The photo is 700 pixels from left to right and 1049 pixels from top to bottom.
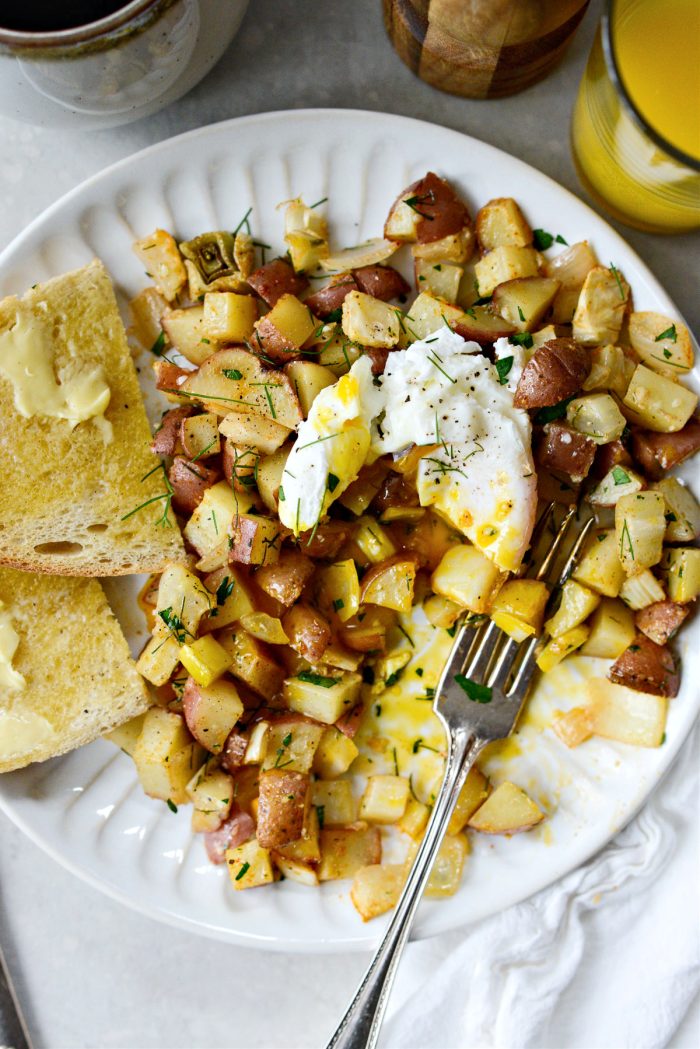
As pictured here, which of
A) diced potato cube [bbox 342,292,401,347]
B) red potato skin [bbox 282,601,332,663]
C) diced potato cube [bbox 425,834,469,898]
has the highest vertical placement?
diced potato cube [bbox 342,292,401,347]

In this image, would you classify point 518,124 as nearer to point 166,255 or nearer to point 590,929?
point 166,255

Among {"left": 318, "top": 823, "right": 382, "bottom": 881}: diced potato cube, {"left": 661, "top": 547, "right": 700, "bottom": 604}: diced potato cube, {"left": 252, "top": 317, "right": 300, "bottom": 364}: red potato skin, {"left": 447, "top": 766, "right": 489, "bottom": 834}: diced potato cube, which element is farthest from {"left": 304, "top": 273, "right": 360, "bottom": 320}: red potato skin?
{"left": 318, "top": 823, "right": 382, "bottom": 881}: diced potato cube

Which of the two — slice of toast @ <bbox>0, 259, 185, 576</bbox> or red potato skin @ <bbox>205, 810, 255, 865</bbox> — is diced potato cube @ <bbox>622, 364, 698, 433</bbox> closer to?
slice of toast @ <bbox>0, 259, 185, 576</bbox>

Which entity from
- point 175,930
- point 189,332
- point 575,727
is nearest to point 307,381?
point 189,332

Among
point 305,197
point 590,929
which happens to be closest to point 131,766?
point 590,929

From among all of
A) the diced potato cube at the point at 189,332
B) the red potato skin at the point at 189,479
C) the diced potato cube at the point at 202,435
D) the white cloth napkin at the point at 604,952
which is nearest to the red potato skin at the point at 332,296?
the diced potato cube at the point at 189,332
